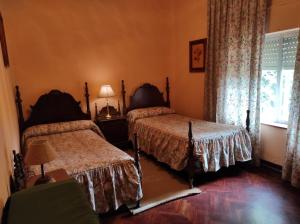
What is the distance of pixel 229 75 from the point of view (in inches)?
142

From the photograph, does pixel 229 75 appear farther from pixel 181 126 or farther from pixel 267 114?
pixel 181 126

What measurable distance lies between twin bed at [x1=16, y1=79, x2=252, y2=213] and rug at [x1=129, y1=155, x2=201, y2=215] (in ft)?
0.43

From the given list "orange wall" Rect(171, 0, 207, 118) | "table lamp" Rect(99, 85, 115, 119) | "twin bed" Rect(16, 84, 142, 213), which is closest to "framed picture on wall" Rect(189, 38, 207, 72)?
"orange wall" Rect(171, 0, 207, 118)

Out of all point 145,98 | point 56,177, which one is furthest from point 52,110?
point 56,177

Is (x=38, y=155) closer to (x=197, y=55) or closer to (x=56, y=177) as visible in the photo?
(x=56, y=177)

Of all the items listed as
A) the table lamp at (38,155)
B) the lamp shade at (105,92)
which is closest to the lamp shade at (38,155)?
the table lamp at (38,155)

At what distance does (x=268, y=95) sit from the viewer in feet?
11.3

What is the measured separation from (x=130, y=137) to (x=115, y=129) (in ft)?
1.15

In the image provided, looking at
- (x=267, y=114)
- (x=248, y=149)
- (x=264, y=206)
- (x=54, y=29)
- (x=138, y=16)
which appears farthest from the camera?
(x=138, y=16)

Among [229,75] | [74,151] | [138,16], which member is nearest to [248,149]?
[229,75]

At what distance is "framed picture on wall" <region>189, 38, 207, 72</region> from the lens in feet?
13.8

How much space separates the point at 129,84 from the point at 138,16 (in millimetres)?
1364

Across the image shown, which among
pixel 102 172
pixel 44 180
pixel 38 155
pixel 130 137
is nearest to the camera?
pixel 38 155

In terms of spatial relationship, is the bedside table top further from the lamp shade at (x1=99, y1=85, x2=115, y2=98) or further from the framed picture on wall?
the framed picture on wall
